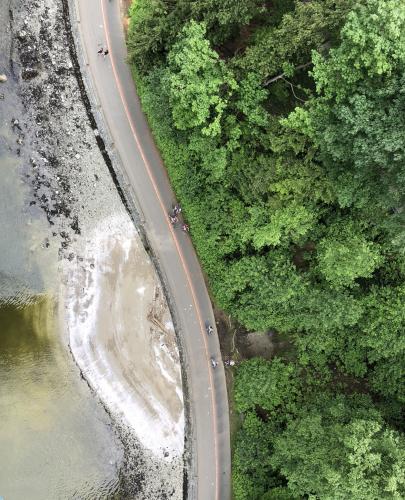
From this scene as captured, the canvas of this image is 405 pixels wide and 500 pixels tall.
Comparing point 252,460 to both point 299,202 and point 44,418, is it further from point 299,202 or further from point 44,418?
point 299,202

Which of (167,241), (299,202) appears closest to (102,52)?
(167,241)

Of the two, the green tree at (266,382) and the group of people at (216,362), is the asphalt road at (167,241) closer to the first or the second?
the group of people at (216,362)

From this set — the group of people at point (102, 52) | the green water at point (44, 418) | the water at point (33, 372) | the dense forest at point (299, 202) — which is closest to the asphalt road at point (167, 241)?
the group of people at point (102, 52)

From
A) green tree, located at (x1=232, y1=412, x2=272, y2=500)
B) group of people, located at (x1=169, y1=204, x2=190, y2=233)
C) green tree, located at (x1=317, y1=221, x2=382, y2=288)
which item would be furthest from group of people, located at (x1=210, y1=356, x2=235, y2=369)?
green tree, located at (x1=317, y1=221, x2=382, y2=288)

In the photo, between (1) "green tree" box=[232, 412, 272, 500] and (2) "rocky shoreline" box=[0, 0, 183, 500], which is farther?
(2) "rocky shoreline" box=[0, 0, 183, 500]

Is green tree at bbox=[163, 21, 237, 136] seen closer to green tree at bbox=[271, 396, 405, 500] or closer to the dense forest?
the dense forest
